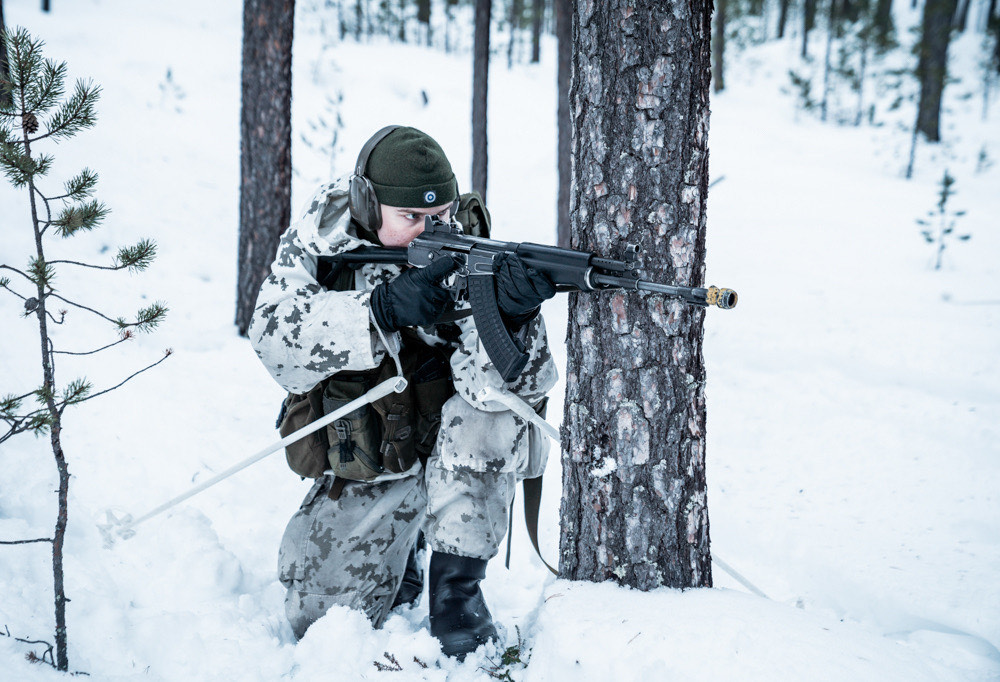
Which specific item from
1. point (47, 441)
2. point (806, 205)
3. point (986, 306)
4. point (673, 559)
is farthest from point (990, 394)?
point (806, 205)

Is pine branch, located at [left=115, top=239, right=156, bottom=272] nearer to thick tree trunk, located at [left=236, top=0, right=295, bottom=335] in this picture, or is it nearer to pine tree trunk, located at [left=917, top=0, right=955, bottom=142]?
thick tree trunk, located at [left=236, top=0, right=295, bottom=335]

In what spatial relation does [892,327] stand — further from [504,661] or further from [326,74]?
[326,74]

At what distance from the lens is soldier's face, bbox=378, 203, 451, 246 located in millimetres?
2348

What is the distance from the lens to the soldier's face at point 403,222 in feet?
7.70

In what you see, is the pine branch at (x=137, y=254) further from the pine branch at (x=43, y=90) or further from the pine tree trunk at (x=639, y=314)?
the pine tree trunk at (x=639, y=314)

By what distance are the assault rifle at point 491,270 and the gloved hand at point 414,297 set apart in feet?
0.18

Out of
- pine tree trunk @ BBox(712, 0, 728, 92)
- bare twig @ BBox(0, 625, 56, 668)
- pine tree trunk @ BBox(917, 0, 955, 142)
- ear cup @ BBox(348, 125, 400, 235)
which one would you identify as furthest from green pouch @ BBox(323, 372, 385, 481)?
pine tree trunk @ BBox(712, 0, 728, 92)

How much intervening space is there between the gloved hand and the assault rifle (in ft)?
0.18

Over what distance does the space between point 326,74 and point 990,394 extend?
13.3 m

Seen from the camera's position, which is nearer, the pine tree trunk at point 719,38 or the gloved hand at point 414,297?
the gloved hand at point 414,297

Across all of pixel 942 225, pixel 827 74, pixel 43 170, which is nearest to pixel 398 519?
pixel 43 170

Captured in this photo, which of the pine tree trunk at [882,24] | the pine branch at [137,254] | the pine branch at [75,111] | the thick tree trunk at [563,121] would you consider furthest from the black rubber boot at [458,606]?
the pine tree trunk at [882,24]

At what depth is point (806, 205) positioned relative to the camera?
Result: 1100cm

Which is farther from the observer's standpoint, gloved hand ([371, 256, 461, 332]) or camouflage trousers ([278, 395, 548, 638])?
camouflage trousers ([278, 395, 548, 638])
